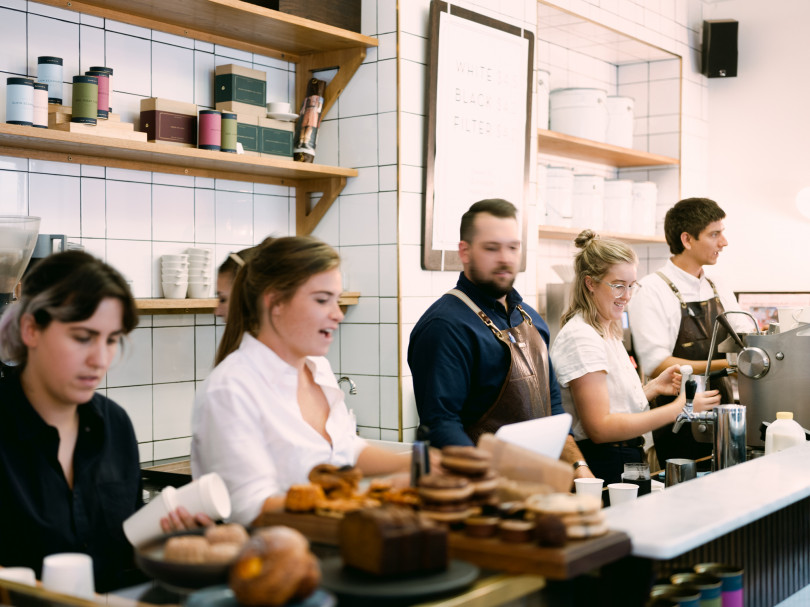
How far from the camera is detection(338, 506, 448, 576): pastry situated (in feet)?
4.43

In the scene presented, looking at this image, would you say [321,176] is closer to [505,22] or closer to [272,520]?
[505,22]

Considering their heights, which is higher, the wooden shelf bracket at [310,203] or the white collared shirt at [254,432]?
the wooden shelf bracket at [310,203]

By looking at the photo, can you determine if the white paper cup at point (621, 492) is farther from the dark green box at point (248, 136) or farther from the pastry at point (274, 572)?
the dark green box at point (248, 136)

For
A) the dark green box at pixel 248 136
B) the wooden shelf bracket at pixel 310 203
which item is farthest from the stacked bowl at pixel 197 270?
the wooden shelf bracket at pixel 310 203

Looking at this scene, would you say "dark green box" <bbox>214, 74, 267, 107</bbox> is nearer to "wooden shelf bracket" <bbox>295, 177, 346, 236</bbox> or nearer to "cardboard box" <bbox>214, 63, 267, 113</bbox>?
"cardboard box" <bbox>214, 63, 267, 113</bbox>

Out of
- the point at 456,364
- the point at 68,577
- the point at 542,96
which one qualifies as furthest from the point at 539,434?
the point at 542,96

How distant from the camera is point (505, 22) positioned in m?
4.38

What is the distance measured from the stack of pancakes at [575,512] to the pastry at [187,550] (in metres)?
0.51

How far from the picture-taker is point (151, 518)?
1.74 m

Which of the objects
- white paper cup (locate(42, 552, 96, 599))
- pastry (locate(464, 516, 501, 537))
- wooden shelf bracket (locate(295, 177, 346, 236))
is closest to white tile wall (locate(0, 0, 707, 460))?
wooden shelf bracket (locate(295, 177, 346, 236))

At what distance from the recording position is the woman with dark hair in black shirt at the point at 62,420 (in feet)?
5.79

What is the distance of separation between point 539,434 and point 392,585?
51 cm

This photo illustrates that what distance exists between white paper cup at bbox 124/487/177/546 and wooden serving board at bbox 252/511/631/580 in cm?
30

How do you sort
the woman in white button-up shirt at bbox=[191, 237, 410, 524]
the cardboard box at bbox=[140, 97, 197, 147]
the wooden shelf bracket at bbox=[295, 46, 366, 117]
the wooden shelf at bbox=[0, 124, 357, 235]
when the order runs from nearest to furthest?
the woman in white button-up shirt at bbox=[191, 237, 410, 524], the wooden shelf at bbox=[0, 124, 357, 235], the cardboard box at bbox=[140, 97, 197, 147], the wooden shelf bracket at bbox=[295, 46, 366, 117]
